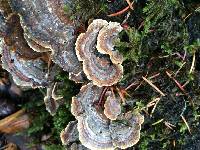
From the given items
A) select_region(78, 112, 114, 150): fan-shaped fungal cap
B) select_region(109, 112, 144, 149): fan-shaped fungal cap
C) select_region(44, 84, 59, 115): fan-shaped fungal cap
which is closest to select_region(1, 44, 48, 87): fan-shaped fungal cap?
select_region(44, 84, 59, 115): fan-shaped fungal cap

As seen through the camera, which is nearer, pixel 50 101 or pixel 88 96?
pixel 88 96

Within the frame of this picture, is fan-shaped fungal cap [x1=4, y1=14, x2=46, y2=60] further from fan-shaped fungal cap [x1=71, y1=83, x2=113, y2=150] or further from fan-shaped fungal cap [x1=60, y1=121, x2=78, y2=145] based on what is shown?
fan-shaped fungal cap [x1=60, y1=121, x2=78, y2=145]

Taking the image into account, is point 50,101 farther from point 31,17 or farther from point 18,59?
point 31,17

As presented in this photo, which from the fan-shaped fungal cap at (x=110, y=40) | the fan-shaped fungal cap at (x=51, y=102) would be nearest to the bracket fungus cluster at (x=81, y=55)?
the fan-shaped fungal cap at (x=110, y=40)

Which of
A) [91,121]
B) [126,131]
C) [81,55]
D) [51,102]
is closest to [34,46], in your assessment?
[81,55]

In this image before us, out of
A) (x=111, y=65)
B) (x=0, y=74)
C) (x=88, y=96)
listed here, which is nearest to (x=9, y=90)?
(x=0, y=74)

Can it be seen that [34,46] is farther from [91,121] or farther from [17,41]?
[91,121]
